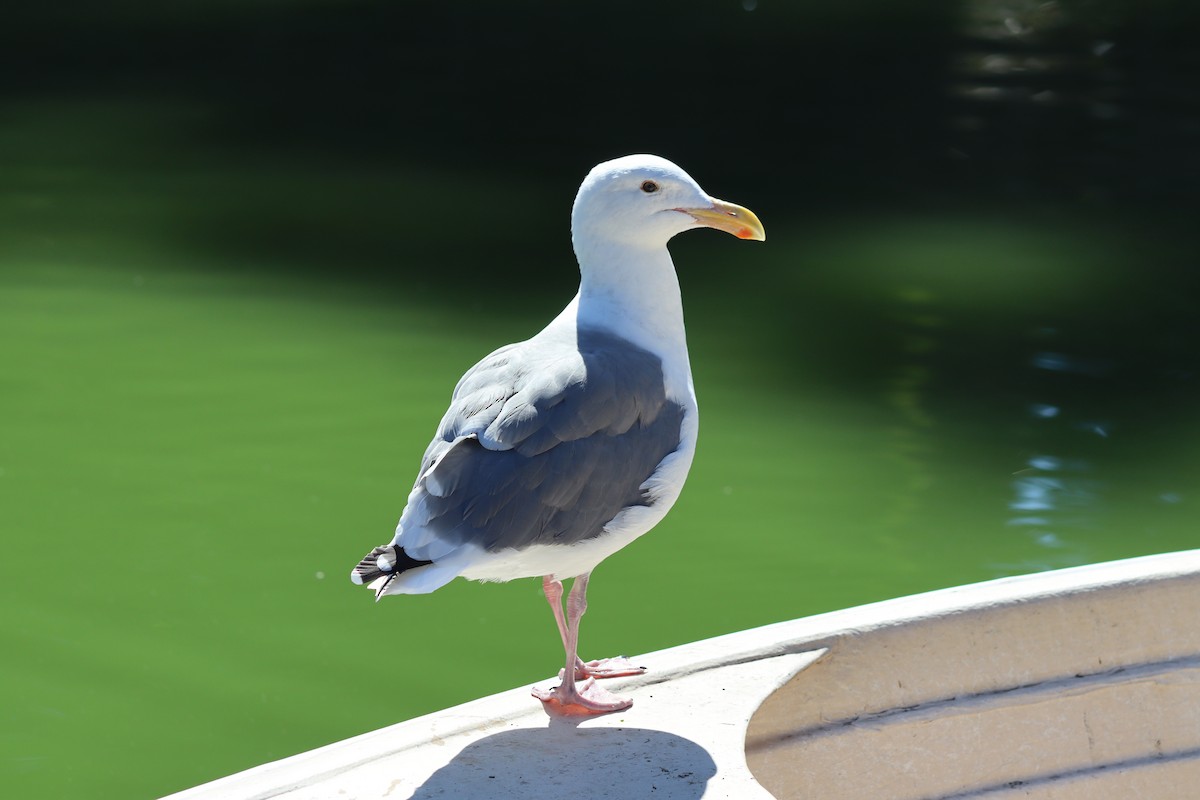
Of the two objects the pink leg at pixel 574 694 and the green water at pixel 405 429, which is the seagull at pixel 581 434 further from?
the green water at pixel 405 429

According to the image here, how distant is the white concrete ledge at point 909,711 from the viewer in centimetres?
153

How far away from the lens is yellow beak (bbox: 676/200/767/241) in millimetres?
1604

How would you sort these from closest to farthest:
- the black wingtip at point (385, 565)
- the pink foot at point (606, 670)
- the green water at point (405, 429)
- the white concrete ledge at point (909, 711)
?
1. the black wingtip at point (385, 565)
2. the white concrete ledge at point (909, 711)
3. the pink foot at point (606, 670)
4. the green water at point (405, 429)

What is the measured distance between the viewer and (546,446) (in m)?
1.48

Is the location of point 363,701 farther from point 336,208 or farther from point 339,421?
point 336,208

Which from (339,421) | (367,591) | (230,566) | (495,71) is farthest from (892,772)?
(495,71)

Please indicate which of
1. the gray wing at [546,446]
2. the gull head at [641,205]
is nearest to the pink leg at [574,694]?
the gray wing at [546,446]

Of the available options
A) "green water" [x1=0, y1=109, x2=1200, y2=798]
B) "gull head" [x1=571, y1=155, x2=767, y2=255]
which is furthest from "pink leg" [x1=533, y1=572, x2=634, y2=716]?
"green water" [x1=0, y1=109, x2=1200, y2=798]

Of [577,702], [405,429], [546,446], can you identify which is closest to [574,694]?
[577,702]

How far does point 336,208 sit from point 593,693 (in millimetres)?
3015

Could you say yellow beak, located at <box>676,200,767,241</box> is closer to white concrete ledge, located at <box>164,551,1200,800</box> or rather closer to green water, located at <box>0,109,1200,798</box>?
white concrete ledge, located at <box>164,551,1200,800</box>

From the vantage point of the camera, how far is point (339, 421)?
3180 millimetres

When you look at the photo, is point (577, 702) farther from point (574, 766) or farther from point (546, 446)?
point (546, 446)

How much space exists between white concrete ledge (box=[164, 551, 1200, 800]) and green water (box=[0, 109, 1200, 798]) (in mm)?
722
